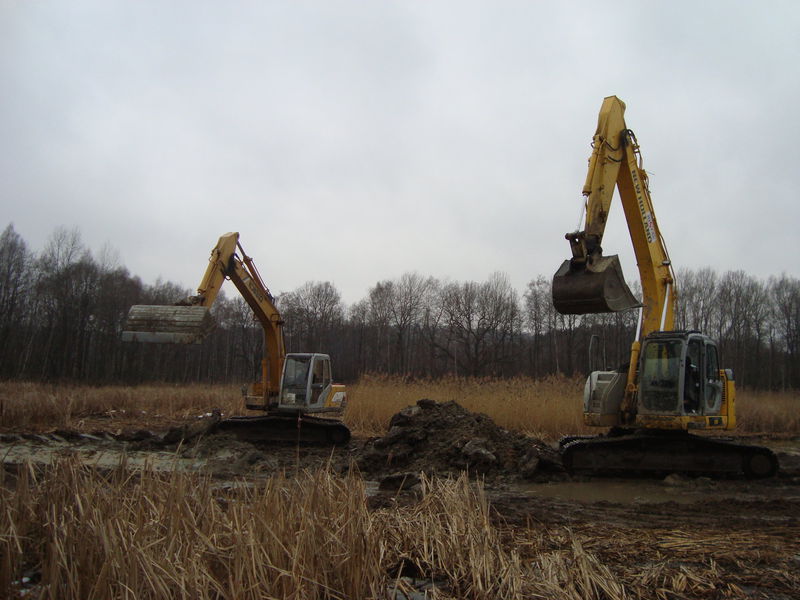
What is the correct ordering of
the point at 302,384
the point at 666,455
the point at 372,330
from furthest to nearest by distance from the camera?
the point at 372,330 < the point at 302,384 < the point at 666,455

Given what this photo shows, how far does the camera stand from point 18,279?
1857 inches

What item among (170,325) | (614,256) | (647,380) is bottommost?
(647,380)

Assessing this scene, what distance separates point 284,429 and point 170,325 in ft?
13.8

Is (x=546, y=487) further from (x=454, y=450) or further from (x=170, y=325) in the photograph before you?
(x=170, y=325)

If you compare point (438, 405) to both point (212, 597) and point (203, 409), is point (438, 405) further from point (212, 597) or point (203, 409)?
point (203, 409)

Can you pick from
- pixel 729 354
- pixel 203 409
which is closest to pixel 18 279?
pixel 203 409

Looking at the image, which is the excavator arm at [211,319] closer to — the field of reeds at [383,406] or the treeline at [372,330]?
the field of reeds at [383,406]

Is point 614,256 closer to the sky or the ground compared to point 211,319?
closer to the sky

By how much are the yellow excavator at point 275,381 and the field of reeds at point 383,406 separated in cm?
338

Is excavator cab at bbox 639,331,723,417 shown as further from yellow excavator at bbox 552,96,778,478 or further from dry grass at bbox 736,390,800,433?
dry grass at bbox 736,390,800,433

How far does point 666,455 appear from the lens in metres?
9.76

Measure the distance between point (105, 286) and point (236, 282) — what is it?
4548cm

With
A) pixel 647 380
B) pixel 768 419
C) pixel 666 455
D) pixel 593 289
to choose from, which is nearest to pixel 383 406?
pixel 666 455

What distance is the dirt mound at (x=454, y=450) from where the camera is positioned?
32.1ft
